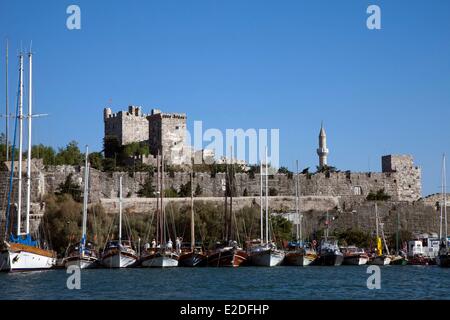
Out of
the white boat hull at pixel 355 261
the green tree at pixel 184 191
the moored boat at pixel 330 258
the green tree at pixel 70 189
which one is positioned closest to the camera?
the moored boat at pixel 330 258

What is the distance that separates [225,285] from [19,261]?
358 inches

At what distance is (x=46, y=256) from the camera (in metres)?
31.0

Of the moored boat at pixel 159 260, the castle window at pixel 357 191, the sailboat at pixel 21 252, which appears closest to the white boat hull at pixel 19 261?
the sailboat at pixel 21 252

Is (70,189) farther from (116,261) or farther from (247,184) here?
(116,261)

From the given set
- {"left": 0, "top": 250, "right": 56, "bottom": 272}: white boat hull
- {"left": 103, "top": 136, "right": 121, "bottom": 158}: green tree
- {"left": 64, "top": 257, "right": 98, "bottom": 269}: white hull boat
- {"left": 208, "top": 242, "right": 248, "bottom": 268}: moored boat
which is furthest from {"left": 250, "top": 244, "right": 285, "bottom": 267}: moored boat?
{"left": 103, "top": 136, "right": 121, "bottom": 158}: green tree

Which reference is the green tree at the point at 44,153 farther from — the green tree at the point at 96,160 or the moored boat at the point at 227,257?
the moored boat at the point at 227,257

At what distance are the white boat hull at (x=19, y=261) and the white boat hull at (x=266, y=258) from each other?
8.38 meters

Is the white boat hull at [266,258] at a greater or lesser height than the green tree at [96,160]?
lesser

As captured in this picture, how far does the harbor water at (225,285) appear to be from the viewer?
20047mm

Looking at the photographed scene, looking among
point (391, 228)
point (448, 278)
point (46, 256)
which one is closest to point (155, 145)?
point (391, 228)

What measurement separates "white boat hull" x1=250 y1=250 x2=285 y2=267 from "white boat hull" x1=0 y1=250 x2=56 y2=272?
8.38 metres

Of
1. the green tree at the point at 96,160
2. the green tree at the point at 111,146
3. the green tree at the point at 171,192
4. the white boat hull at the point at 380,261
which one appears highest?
the green tree at the point at 111,146
